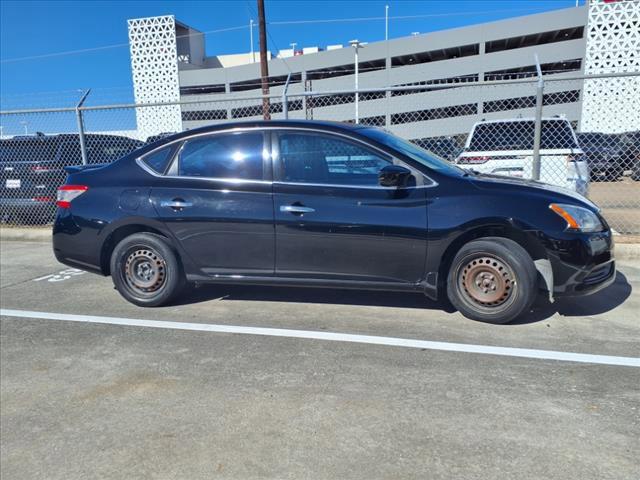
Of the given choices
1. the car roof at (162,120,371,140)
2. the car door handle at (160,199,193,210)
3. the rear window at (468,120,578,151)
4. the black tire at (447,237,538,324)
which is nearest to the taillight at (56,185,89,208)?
the car door handle at (160,199,193,210)

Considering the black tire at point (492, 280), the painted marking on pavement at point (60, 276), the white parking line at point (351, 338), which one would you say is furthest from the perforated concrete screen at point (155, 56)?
the black tire at point (492, 280)

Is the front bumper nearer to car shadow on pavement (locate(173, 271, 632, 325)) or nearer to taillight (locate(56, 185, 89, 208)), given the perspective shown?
car shadow on pavement (locate(173, 271, 632, 325))

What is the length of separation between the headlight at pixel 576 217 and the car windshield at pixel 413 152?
0.86 metres

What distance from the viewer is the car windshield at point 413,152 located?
4281mm

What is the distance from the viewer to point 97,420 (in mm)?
2895

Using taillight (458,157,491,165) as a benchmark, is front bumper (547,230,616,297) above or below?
below

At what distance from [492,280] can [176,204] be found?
2.86 m

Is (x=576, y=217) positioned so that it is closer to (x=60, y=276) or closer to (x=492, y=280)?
(x=492, y=280)

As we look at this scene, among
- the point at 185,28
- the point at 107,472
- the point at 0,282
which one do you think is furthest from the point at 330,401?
the point at 185,28

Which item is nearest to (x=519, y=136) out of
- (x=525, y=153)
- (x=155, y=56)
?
(x=525, y=153)

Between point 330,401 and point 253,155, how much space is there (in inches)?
93.1


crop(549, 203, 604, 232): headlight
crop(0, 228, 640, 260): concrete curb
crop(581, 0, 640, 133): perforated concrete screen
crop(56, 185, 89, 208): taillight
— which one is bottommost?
crop(0, 228, 640, 260): concrete curb

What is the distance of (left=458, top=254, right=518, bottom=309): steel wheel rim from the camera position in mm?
4008

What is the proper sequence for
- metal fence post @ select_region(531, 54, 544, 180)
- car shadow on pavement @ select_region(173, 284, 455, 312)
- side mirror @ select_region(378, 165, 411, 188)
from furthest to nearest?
metal fence post @ select_region(531, 54, 544, 180) → car shadow on pavement @ select_region(173, 284, 455, 312) → side mirror @ select_region(378, 165, 411, 188)
